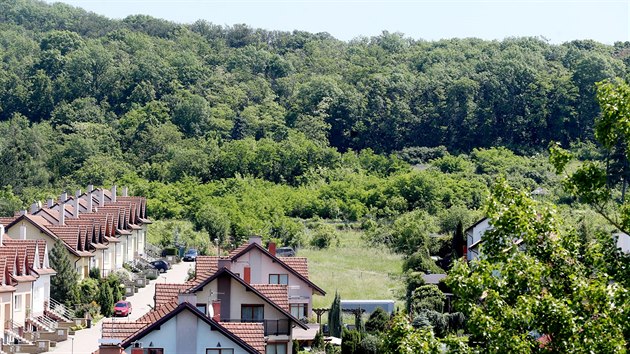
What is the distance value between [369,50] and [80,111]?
46.5m

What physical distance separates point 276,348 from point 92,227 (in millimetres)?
24749

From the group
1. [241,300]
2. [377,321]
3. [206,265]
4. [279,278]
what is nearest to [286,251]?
[279,278]

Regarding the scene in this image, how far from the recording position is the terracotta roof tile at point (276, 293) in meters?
37.9

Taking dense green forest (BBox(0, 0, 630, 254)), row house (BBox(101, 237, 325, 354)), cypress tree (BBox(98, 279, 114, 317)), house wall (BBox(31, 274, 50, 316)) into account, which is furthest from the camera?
dense green forest (BBox(0, 0, 630, 254))

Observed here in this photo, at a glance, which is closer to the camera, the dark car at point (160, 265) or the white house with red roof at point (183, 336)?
the white house with red roof at point (183, 336)

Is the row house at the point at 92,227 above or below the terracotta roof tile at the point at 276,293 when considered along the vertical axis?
above

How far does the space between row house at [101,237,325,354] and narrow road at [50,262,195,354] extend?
5.32 m

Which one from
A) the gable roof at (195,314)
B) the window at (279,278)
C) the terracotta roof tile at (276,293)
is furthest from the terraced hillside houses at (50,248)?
the gable roof at (195,314)

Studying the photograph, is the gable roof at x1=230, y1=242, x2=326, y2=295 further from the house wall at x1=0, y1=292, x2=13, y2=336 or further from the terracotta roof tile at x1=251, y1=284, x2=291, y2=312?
the house wall at x1=0, y1=292, x2=13, y2=336

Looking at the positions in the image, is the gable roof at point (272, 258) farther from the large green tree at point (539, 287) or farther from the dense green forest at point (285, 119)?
the large green tree at point (539, 287)

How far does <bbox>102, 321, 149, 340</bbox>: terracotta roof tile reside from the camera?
31.3m

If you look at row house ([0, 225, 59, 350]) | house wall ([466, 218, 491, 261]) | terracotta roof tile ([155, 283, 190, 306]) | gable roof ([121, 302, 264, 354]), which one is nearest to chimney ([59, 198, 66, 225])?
row house ([0, 225, 59, 350])

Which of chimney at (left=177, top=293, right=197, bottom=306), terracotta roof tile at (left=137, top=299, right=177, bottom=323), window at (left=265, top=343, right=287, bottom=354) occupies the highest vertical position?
chimney at (left=177, top=293, right=197, bottom=306)

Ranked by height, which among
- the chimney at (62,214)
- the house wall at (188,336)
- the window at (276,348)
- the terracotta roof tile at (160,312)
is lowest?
the window at (276,348)
